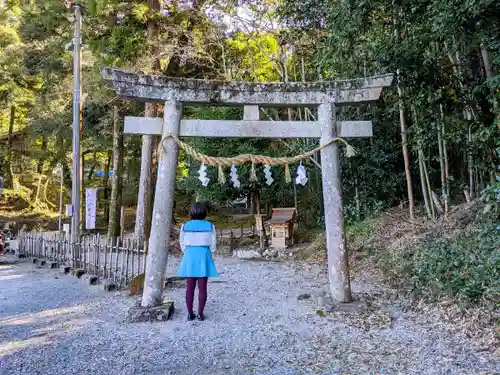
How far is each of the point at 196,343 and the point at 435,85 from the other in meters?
5.23

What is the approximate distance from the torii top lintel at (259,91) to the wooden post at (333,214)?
21 cm

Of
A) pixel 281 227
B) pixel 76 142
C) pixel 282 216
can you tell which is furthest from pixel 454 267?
pixel 76 142

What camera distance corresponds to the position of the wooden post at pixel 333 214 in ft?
14.7

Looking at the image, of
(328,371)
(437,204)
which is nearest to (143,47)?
(437,204)

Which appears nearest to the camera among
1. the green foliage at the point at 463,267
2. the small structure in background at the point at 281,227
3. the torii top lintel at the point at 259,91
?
the green foliage at the point at 463,267

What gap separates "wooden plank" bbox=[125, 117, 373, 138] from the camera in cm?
450

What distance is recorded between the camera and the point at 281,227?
9.51m

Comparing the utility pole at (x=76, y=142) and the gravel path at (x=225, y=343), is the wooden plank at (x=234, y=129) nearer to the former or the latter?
the gravel path at (x=225, y=343)

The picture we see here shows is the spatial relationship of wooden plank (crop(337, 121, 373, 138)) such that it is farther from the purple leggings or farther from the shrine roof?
the shrine roof

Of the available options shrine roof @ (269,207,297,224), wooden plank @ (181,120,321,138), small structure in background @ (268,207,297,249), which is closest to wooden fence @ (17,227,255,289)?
small structure in background @ (268,207,297,249)

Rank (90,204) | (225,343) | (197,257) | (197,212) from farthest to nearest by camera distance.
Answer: (90,204) < (197,212) < (197,257) < (225,343)

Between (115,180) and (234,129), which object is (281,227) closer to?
(234,129)

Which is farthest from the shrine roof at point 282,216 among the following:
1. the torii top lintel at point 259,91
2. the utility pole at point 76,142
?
the torii top lintel at point 259,91

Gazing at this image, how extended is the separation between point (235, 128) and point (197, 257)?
1.61m
